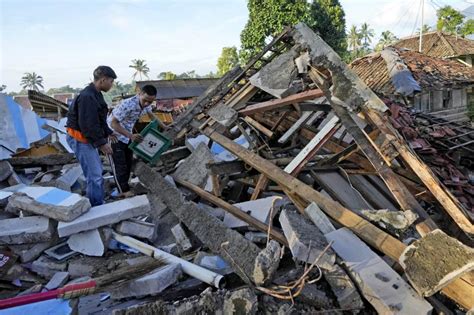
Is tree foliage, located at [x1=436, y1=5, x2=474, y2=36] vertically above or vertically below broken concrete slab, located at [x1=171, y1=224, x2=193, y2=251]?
above

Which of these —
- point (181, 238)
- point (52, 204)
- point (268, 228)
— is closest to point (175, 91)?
point (52, 204)

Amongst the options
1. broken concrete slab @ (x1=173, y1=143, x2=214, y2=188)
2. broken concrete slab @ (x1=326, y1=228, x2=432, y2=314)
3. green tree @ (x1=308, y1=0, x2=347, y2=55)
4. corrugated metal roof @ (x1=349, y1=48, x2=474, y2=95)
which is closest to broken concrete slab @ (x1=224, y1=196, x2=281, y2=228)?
broken concrete slab @ (x1=326, y1=228, x2=432, y2=314)

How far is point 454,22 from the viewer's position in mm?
26844

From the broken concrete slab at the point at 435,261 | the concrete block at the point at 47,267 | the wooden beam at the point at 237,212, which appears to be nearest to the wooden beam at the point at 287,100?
the wooden beam at the point at 237,212

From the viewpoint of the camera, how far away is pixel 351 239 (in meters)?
2.79

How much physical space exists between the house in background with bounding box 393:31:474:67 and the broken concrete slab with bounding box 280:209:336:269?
2039 cm

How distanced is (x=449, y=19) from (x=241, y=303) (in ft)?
103

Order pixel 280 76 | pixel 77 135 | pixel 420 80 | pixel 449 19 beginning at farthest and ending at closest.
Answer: pixel 449 19
pixel 420 80
pixel 280 76
pixel 77 135

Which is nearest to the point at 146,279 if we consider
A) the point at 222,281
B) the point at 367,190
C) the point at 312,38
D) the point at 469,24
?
the point at 222,281

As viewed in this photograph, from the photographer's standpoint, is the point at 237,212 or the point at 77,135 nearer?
the point at 237,212

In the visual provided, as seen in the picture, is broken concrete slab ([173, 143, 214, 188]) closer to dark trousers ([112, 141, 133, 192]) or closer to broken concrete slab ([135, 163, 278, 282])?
broken concrete slab ([135, 163, 278, 282])

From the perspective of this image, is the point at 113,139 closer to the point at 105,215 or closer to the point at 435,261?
the point at 105,215

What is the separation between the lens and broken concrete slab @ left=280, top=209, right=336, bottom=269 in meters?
2.39

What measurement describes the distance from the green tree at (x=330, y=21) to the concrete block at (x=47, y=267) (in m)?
20.0
